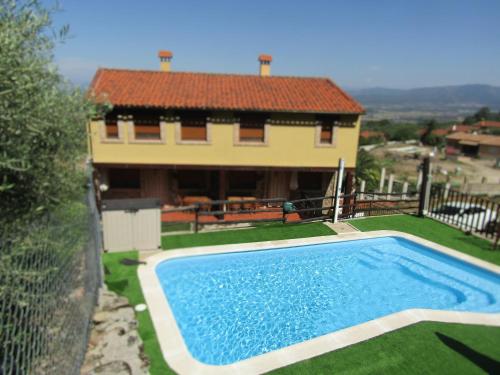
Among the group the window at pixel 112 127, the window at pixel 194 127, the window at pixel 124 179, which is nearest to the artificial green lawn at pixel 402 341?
the window at pixel 194 127

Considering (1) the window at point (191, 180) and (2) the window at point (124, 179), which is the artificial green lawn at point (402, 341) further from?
(2) the window at point (124, 179)

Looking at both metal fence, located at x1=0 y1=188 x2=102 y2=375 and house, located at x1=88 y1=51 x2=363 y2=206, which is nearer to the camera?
metal fence, located at x1=0 y1=188 x2=102 y2=375

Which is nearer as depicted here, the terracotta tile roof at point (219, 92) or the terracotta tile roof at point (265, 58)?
the terracotta tile roof at point (219, 92)

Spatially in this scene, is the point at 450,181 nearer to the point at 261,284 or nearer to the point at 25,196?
the point at 261,284

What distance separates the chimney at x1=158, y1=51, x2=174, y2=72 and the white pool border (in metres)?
16.3

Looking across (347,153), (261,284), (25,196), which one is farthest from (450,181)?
(347,153)

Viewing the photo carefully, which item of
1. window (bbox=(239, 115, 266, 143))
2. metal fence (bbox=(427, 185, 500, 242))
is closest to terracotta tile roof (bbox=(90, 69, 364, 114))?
window (bbox=(239, 115, 266, 143))

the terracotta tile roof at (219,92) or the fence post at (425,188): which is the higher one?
the terracotta tile roof at (219,92)

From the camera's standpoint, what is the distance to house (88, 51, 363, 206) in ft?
50.7

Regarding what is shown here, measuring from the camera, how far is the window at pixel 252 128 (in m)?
16.0

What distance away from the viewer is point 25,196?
6.45 metres

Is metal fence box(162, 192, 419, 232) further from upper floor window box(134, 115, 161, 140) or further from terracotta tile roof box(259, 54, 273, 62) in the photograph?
terracotta tile roof box(259, 54, 273, 62)

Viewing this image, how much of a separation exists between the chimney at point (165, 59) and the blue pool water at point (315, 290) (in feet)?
56.6

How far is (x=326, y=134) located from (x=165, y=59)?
36.1 ft
